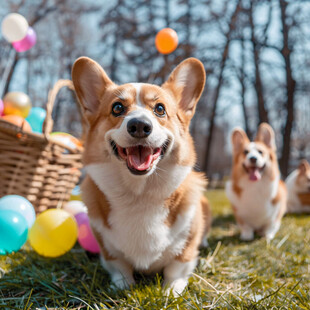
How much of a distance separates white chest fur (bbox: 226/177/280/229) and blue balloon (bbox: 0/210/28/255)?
7.00 ft

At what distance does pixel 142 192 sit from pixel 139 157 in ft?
0.77

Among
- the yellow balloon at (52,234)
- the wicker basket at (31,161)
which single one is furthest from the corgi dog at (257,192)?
the wicker basket at (31,161)

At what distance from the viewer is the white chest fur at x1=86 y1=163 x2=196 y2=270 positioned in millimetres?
1523

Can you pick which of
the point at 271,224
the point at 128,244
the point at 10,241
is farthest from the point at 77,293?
the point at 271,224

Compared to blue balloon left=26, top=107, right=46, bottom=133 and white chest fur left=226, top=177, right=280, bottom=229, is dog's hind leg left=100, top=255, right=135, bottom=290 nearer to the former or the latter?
white chest fur left=226, top=177, right=280, bottom=229

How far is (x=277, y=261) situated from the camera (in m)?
2.06

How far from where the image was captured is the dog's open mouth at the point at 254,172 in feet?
9.44

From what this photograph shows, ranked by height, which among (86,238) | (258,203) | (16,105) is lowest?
(258,203)

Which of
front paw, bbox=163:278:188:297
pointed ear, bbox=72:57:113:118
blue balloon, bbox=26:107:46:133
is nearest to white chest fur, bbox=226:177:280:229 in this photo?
front paw, bbox=163:278:188:297

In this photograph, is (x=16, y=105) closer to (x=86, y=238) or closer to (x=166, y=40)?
(x=86, y=238)

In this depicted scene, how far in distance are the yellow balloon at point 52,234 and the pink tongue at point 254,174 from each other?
183cm

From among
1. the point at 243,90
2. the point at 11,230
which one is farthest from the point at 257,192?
the point at 243,90

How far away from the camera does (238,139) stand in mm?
3205

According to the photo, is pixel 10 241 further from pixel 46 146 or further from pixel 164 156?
pixel 164 156
